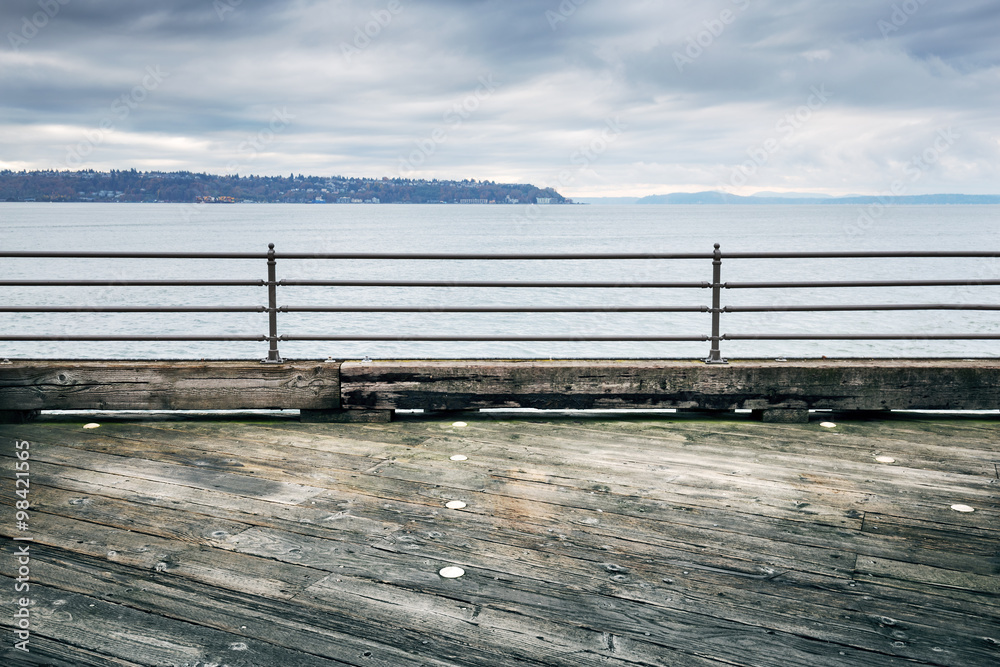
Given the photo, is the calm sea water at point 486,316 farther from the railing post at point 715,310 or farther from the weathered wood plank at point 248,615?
the weathered wood plank at point 248,615

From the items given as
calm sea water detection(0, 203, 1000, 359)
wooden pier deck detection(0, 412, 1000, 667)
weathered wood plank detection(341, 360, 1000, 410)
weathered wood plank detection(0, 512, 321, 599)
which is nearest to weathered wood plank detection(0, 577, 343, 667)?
wooden pier deck detection(0, 412, 1000, 667)

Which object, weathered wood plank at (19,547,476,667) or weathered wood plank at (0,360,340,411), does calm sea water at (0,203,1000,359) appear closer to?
→ weathered wood plank at (0,360,340,411)

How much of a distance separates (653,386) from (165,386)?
320 cm

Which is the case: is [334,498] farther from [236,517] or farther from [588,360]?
[588,360]

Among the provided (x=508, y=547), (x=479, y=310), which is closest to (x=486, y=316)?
(x=479, y=310)

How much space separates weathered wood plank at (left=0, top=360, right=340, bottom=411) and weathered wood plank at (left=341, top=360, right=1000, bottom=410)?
240mm

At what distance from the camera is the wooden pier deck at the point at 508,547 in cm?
252

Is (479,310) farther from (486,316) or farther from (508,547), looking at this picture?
(486,316)

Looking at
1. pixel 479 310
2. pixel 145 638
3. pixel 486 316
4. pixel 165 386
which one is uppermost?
pixel 479 310

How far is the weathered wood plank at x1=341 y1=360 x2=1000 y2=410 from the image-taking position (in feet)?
17.6

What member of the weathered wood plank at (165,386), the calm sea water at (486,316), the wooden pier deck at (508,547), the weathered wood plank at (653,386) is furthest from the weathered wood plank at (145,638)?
the calm sea water at (486,316)

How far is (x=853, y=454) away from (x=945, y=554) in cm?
148

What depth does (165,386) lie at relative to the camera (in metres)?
5.33

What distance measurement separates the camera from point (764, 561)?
313cm
